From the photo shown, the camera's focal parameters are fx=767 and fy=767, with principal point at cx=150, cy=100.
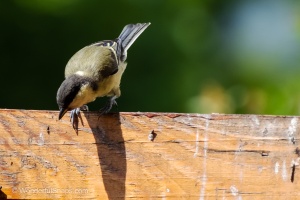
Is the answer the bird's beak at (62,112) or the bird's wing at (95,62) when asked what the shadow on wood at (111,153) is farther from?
the bird's wing at (95,62)

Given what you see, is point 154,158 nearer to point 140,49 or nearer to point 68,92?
point 68,92

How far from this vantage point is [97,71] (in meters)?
4.89

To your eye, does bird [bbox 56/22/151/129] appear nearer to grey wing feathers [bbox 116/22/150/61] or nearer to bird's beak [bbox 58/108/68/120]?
grey wing feathers [bbox 116/22/150/61]

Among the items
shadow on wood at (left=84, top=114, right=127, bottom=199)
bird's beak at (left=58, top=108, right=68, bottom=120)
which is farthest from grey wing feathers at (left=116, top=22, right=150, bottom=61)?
shadow on wood at (left=84, top=114, right=127, bottom=199)

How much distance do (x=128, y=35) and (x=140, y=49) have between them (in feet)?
1.76

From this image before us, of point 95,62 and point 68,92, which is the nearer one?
point 68,92

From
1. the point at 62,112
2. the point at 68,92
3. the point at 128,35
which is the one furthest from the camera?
the point at 128,35

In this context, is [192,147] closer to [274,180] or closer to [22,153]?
[274,180]

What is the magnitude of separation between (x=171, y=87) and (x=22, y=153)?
8.72 ft

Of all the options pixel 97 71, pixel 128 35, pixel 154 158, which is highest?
pixel 128 35

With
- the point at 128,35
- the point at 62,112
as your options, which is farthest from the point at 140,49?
the point at 62,112

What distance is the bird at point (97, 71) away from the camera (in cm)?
428

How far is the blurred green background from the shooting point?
18.2 feet

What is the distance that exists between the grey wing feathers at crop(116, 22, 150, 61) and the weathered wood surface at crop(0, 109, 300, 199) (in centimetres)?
204
